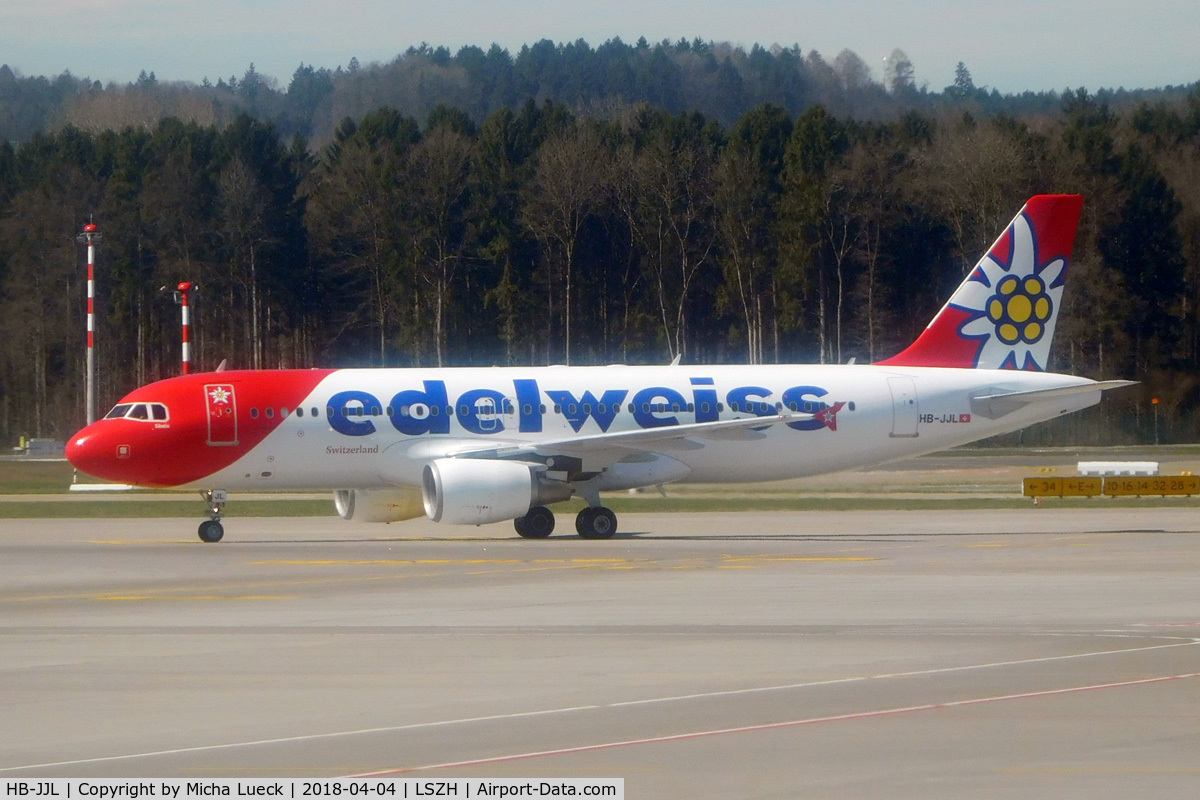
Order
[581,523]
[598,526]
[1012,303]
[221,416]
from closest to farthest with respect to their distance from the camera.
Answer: [221,416], [598,526], [581,523], [1012,303]

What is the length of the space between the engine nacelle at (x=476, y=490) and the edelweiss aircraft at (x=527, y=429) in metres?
0.03

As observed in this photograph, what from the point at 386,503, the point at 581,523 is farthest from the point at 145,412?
the point at 581,523

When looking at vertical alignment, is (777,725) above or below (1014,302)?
below

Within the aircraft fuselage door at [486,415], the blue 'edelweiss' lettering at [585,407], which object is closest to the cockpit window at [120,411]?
the aircraft fuselage door at [486,415]

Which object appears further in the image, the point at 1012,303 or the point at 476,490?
the point at 1012,303

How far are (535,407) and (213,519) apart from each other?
23.4 feet

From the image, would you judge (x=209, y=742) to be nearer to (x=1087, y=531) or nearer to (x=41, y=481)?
(x=1087, y=531)

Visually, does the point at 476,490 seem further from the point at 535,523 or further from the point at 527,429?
the point at 527,429

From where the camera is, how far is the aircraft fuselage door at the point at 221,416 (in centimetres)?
3325

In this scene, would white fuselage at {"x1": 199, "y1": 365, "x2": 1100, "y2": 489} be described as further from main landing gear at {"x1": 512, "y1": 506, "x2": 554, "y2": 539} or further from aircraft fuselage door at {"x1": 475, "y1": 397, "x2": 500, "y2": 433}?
main landing gear at {"x1": 512, "y1": 506, "x2": 554, "y2": 539}

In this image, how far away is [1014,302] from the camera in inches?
1464

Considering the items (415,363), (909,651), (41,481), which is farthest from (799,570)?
(415,363)

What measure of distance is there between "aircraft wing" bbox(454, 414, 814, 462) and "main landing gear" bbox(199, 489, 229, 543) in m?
5.12

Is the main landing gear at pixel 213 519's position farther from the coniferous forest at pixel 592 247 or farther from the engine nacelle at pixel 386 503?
the coniferous forest at pixel 592 247
